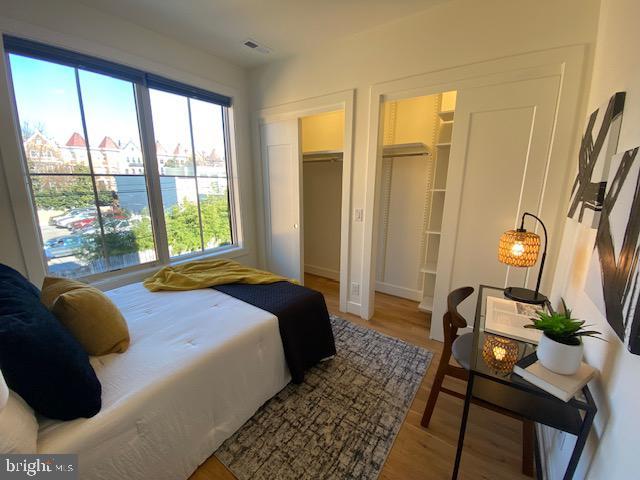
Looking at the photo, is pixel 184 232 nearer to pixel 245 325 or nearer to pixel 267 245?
pixel 267 245

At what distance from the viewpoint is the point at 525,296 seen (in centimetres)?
154

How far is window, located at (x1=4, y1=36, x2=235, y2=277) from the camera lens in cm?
193

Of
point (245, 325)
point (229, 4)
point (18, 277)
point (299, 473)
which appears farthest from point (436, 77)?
point (18, 277)

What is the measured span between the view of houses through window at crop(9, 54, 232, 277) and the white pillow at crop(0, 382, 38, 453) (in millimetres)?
1694

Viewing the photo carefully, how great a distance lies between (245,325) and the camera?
154 cm

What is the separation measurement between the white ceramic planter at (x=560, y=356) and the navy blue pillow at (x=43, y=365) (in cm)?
169

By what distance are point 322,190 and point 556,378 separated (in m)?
3.25

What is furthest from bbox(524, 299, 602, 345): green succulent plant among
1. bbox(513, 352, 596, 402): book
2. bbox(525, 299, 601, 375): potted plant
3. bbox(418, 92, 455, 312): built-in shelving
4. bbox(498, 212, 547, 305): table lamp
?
bbox(418, 92, 455, 312): built-in shelving

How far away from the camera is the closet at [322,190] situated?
352 cm

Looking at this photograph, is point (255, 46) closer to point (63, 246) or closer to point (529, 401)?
point (63, 246)

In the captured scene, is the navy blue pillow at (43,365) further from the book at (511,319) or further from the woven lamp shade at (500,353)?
the book at (511,319)

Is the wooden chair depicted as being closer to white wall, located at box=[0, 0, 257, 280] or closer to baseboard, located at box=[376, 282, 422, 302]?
baseboard, located at box=[376, 282, 422, 302]

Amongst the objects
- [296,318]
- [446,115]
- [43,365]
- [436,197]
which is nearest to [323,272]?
[436,197]

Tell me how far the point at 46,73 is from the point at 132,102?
1.82 ft
